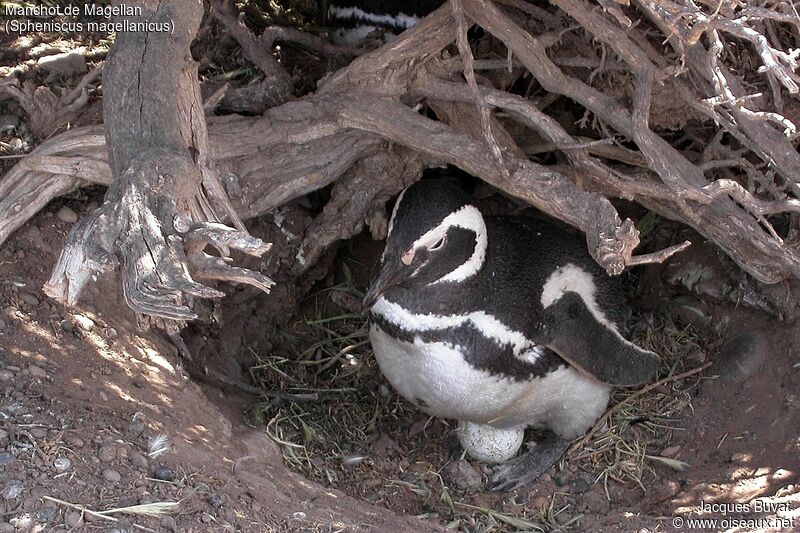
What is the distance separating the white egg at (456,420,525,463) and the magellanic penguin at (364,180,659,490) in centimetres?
4

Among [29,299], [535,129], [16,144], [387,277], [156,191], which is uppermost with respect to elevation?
[156,191]

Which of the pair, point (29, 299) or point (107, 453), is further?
point (29, 299)

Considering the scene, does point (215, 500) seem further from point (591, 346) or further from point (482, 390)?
point (591, 346)

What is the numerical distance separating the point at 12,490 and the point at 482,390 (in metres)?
1.35

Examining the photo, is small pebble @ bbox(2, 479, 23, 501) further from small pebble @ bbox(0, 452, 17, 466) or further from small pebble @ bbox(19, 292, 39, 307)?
small pebble @ bbox(19, 292, 39, 307)

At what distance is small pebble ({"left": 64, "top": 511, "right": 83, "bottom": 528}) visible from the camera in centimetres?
179

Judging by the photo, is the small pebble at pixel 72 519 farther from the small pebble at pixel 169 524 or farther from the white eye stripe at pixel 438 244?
the white eye stripe at pixel 438 244

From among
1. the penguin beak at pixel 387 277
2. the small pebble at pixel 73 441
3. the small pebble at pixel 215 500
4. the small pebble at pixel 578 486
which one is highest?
the small pebble at pixel 73 441

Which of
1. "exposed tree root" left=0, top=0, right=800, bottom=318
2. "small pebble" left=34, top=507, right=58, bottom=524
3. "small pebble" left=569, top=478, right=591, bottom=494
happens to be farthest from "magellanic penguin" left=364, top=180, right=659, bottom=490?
"small pebble" left=34, top=507, right=58, bottom=524

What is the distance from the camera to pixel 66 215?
8.78 ft

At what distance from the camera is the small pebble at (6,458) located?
189 cm

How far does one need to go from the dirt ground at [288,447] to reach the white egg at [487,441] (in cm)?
5

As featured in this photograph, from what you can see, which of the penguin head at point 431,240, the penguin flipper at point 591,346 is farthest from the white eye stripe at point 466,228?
the penguin flipper at point 591,346

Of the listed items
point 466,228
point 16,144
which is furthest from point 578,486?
point 16,144
